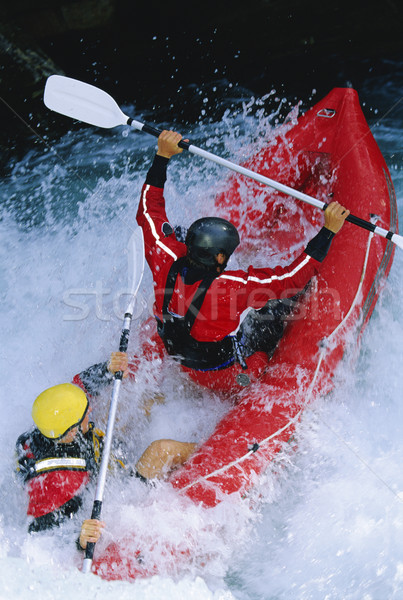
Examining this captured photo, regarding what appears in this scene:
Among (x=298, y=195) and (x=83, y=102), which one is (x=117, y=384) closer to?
(x=298, y=195)

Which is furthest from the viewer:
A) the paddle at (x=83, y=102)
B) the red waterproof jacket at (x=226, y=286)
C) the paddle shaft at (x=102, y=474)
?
the paddle at (x=83, y=102)

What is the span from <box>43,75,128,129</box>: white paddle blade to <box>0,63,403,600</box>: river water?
82 centimetres

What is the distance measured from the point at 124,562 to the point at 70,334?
69.0 inches

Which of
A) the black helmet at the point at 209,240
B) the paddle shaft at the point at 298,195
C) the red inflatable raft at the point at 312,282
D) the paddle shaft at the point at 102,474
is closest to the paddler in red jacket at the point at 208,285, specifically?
the black helmet at the point at 209,240

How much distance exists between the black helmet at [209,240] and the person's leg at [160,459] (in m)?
0.85

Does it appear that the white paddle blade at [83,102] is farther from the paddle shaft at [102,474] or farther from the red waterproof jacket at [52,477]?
the red waterproof jacket at [52,477]

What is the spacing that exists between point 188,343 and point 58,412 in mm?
704

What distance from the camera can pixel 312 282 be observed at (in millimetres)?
2785

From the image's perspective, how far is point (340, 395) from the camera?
2879 mm

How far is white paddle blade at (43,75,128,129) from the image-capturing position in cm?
326

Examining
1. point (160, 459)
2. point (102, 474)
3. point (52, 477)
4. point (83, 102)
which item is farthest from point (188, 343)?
point (83, 102)

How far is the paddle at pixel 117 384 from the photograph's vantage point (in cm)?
212

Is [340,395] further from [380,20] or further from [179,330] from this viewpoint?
[380,20]

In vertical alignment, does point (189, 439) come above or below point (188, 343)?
below
